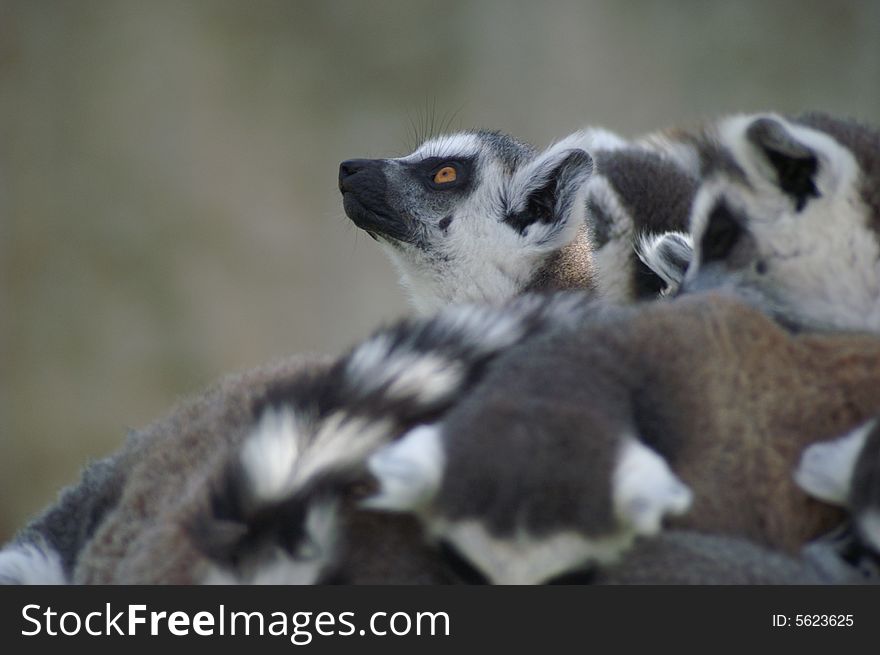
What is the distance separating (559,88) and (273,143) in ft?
9.21

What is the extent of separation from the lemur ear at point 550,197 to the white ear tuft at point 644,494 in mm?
2365

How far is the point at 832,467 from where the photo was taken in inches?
99.0

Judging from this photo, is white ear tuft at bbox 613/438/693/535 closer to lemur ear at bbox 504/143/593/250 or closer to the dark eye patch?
lemur ear at bbox 504/143/593/250

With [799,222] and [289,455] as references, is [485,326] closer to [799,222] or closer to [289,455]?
[289,455]

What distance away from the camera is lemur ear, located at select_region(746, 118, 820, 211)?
9.89ft

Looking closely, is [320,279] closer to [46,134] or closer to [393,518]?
[46,134]

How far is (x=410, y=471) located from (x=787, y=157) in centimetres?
144

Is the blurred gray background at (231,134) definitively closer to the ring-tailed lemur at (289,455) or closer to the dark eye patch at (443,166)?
the dark eye patch at (443,166)

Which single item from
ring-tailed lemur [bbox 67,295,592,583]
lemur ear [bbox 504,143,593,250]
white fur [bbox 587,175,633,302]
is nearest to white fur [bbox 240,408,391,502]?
ring-tailed lemur [bbox 67,295,592,583]

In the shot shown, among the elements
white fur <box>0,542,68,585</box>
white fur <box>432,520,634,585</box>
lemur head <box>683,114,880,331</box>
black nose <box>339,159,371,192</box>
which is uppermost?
black nose <box>339,159,371,192</box>

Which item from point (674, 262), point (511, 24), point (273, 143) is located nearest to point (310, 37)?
point (273, 143)

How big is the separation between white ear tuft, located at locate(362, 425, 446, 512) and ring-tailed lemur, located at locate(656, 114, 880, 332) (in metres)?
1.16

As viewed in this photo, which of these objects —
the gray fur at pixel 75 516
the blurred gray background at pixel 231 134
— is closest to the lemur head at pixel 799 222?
the gray fur at pixel 75 516

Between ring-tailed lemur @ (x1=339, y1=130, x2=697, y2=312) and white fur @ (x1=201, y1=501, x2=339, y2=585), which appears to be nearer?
white fur @ (x1=201, y1=501, x2=339, y2=585)
